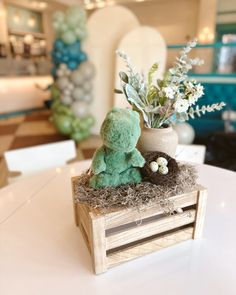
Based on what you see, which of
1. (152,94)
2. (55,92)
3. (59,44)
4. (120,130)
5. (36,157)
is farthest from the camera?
(55,92)

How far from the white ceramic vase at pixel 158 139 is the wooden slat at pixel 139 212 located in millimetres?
179

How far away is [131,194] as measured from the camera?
0.61m

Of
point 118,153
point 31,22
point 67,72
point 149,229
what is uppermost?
point 31,22

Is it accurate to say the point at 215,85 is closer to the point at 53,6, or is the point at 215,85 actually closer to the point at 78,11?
the point at 78,11

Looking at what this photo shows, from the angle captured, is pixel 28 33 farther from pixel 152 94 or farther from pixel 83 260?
pixel 83 260

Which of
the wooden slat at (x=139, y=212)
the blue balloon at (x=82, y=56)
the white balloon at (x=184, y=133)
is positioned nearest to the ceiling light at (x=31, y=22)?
the blue balloon at (x=82, y=56)

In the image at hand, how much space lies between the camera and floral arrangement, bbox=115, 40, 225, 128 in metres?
0.68

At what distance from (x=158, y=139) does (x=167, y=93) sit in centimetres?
16

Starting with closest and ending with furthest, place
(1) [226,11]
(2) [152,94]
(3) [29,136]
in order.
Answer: (2) [152,94] < (3) [29,136] < (1) [226,11]

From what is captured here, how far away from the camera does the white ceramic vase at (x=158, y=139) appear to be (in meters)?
0.76

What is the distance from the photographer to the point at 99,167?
0.61 metres

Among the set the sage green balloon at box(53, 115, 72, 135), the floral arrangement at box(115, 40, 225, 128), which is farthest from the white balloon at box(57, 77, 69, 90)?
the floral arrangement at box(115, 40, 225, 128)

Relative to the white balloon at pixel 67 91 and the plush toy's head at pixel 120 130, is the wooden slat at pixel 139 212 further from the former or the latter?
the white balloon at pixel 67 91

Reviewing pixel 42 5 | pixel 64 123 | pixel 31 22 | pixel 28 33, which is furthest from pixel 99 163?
pixel 31 22
